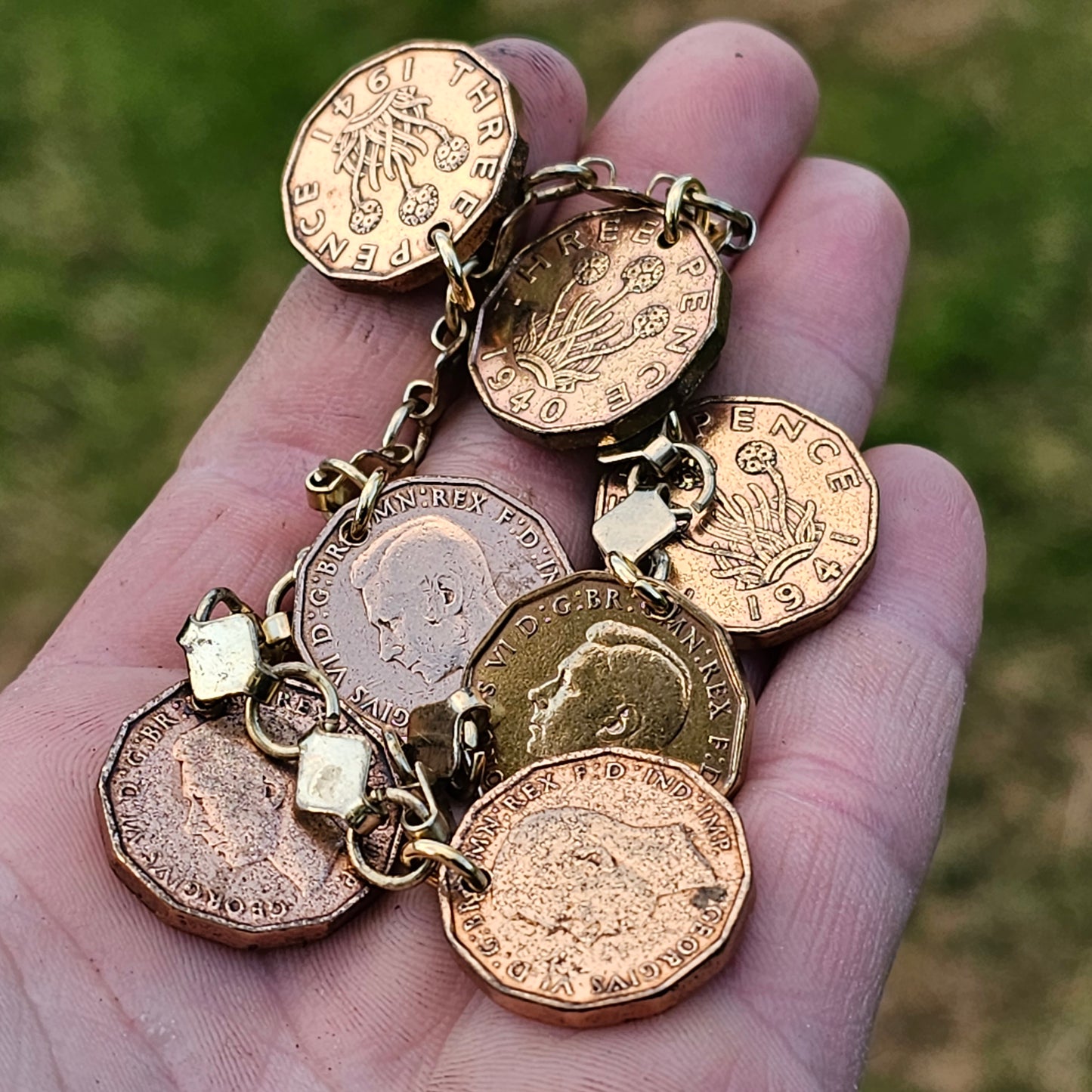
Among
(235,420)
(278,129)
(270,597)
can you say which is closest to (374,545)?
(270,597)

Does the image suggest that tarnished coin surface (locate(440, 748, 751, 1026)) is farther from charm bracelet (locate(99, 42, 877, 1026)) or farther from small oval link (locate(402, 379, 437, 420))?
small oval link (locate(402, 379, 437, 420))

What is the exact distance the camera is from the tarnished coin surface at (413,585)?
3045 millimetres

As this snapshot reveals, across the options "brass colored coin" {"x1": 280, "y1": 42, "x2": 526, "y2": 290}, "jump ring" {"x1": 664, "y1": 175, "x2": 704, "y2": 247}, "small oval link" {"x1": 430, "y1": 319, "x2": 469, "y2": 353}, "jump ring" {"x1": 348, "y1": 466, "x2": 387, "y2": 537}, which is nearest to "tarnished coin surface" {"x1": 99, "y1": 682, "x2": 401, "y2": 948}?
"jump ring" {"x1": 348, "y1": 466, "x2": 387, "y2": 537}

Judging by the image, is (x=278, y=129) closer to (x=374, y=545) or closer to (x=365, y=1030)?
(x=374, y=545)

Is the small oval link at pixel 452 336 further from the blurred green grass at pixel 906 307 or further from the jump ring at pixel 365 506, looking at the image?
the blurred green grass at pixel 906 307

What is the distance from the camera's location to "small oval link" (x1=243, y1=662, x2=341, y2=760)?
2.81 m

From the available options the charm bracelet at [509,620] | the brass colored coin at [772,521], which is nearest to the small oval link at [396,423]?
the charm bracelet at [509,620]

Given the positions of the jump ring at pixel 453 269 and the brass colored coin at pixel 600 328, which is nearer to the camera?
the brass colored coin at pixel 600 328

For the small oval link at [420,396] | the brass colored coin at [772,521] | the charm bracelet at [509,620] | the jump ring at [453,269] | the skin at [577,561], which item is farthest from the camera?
the small oval link at [420,396]

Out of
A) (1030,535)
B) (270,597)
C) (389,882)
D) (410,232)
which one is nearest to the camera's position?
(389,882)

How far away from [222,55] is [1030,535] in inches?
157

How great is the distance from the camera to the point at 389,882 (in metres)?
2.62

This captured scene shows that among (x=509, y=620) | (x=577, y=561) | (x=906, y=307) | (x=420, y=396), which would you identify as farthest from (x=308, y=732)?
(x=906, y=307)

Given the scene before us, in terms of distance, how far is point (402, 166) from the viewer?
3535 millimetres
